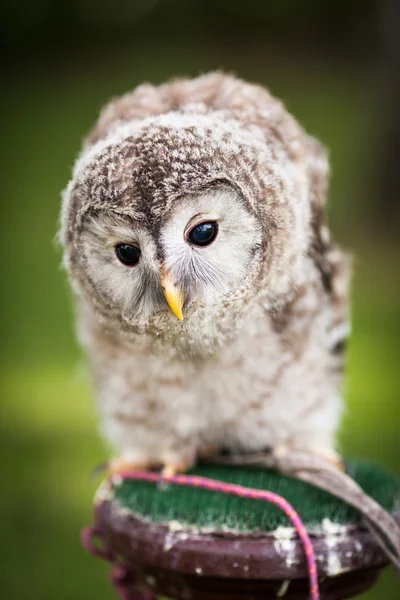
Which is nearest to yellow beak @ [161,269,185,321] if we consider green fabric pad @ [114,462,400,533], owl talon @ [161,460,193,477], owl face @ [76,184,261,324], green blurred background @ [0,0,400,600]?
owl face @ [76,184,261,324]

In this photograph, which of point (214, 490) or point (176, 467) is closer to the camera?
point (214, 490)

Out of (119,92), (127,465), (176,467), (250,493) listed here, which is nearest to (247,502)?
(250,493)

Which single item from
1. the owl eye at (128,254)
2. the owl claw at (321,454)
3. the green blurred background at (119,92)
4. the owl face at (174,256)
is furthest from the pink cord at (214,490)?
the green blurred background at (119,92)

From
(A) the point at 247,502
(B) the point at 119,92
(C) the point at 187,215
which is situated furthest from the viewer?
(B) the point at 119,92

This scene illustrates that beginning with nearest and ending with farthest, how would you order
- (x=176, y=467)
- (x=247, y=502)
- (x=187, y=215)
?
(x=187, y=215)
(x=247, y=502)
(x=176, y=467)

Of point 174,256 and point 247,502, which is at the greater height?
point 174,256

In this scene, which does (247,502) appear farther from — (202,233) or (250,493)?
(202,233)

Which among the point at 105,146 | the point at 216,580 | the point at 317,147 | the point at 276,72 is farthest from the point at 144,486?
the point at 276,72
